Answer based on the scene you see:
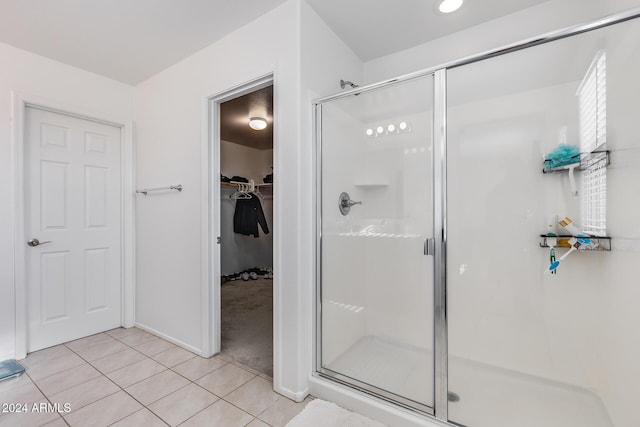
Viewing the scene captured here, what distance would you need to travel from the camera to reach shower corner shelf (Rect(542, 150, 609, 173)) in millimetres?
1548

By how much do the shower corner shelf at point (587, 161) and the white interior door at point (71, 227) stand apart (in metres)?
3.76

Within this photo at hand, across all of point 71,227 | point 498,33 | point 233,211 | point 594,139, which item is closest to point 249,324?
point 71,227

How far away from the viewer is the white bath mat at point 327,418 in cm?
157

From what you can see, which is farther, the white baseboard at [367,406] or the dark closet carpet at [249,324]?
the dark closet carpet at [249,324]

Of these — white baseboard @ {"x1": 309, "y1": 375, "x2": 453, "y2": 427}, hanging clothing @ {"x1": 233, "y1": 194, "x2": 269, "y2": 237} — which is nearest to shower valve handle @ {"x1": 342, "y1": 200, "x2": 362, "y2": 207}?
white baseboard @ {"x1": 309, "y1": 375, "x2": 453, "y2": 427}

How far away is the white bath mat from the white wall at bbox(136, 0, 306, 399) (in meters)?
0.15

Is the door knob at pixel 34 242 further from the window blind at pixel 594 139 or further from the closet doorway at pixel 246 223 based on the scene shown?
the window blind at pixel 594 139

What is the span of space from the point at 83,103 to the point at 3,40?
2.00 ft

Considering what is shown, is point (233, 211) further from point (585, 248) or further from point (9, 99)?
point (585, 248)

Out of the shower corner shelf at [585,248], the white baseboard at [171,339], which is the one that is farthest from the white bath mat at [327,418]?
the shower corner shelf at [585,248]

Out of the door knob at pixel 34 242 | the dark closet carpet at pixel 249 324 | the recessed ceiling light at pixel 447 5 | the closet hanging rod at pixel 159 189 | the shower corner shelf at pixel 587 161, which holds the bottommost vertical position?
the dark closet carpet at pixel 249 324

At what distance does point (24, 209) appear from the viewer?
240 cm

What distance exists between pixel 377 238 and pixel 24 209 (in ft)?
9.67

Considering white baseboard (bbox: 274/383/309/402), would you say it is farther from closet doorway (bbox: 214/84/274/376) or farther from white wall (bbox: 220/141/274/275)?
white wall (bbox: 220/141/274/275)
